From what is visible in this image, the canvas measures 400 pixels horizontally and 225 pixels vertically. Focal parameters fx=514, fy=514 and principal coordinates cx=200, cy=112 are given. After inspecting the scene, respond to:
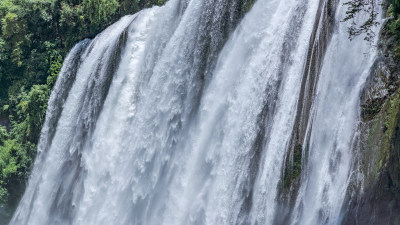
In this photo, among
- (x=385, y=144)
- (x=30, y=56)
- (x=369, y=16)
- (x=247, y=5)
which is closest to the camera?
(x=385, y=144)

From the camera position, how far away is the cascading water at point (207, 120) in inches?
352

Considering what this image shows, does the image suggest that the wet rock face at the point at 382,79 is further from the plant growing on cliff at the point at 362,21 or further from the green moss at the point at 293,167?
the green moss at the point at 293,167

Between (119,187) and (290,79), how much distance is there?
5.47 m

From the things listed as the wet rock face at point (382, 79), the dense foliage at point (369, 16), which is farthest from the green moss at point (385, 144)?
the dense foliage at point (369, 16)

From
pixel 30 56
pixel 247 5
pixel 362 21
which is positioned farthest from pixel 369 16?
pixel 30 56

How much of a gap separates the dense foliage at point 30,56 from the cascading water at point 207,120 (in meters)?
1.67

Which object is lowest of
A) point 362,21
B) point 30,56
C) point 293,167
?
point 293,167

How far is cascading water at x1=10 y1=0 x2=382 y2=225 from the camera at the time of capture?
8.94 meters

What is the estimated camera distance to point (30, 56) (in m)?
20.6

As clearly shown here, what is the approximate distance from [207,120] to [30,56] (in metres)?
11.9

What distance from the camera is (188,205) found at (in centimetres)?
1091

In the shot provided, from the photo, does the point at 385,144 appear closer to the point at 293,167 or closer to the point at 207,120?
the point at 293,167

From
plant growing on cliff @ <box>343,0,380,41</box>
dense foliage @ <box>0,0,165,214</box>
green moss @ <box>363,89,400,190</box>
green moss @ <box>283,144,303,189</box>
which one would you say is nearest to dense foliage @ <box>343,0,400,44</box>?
plant growing on cliff @ <box>343,0,380,41</box>

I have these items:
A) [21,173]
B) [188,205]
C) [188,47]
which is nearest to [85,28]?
[21,173]
